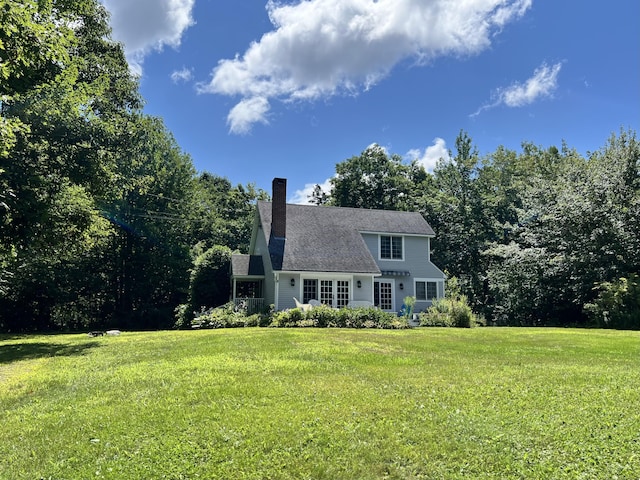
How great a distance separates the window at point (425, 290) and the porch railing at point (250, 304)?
9567 millimetres

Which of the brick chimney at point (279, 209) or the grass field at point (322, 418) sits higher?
the brick chimney at point (279, 209)

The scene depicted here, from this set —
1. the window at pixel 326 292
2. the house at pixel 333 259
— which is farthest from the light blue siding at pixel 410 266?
the window at pixel 326 292

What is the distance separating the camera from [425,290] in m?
26.6

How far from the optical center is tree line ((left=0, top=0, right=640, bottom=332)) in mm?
13570

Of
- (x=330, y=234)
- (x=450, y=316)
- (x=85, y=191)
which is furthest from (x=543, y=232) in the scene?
(x=85, y=191)

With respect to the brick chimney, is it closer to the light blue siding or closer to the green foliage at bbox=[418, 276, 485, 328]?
the light blue siding

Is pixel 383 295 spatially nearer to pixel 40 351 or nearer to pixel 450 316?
pixel 450 316

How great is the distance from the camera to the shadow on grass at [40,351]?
11.1 m

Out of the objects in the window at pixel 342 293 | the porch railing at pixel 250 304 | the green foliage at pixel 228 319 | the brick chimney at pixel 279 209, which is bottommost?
the green foliage at pixel 228 319

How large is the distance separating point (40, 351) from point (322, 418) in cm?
1065

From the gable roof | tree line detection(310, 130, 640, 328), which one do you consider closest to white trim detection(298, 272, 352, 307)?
the gable roof

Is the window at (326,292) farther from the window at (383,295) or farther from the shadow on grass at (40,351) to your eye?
the shadow on grass at (40,351)

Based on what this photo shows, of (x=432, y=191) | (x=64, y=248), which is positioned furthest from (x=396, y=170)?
(x=64, y=248)

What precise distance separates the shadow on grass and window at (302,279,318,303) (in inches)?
420
